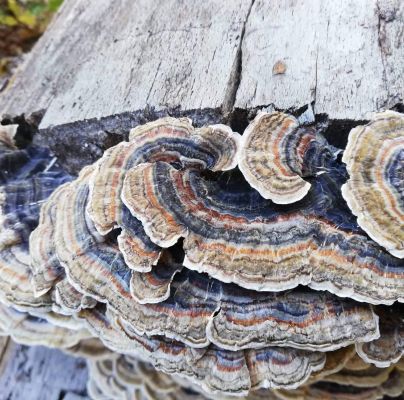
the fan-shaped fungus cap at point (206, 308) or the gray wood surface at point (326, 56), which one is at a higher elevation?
the gray wood surface at point (326, 56)

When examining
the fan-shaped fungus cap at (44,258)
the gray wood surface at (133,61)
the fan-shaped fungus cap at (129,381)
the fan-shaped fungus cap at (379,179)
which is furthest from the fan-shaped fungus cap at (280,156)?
the fan-shaped fungus cap at (129,381)

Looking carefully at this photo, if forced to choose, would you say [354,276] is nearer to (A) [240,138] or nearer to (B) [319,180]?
(B) [319,180]

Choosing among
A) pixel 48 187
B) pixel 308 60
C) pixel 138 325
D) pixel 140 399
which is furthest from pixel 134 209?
pixel 140 399

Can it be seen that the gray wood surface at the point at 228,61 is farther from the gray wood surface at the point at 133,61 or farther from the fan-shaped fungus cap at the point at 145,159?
the fan-shaped fungus cap at the point at 145,159

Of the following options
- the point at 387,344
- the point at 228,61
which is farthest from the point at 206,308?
the point at 228,61

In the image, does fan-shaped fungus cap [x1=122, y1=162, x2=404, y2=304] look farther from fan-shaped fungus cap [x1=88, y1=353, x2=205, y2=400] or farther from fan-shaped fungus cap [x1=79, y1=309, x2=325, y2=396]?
fan-shaped fungus cap [x1=88, y1=353, x2=205, y2=400]

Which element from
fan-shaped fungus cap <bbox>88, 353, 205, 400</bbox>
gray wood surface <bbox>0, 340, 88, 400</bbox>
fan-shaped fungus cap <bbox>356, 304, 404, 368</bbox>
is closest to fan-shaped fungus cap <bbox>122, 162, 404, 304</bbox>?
fan-shaped fungus cap <bbox>356, 304, 404, 368</bbox>
